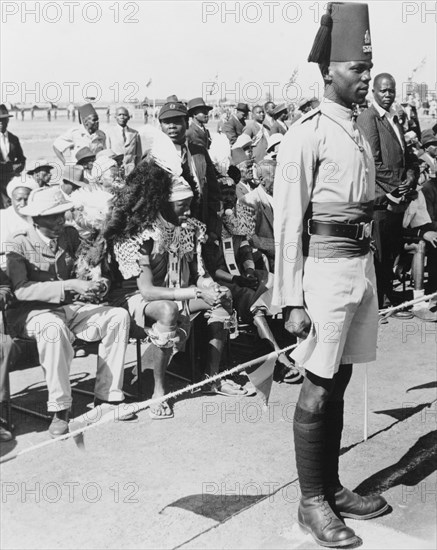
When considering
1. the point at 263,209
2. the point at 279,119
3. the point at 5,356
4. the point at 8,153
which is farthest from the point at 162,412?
the point at 279,119

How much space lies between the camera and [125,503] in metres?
4.50

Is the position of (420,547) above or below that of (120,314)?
below

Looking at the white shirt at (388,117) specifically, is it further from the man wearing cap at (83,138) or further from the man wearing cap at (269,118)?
the man wearing cap at (269,118)

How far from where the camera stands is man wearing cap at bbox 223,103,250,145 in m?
15.3

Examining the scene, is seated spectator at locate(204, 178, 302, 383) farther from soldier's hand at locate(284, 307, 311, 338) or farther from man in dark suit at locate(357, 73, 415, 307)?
soldier's hand at locate(284, 307, 311, 338)

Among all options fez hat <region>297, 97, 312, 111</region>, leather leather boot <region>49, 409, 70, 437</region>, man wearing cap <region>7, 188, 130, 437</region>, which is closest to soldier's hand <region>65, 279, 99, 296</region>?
man wearing cap <region>7, 188, 130, 437</region>

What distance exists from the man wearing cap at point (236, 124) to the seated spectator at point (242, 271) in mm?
7833

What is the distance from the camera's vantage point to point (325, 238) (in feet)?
13.3

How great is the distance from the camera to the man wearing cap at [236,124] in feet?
50.2

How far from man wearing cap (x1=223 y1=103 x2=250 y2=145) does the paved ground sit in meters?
9.38

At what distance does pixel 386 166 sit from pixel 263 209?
5.39 feet

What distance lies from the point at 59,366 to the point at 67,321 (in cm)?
42

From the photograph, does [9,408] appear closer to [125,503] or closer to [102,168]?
[125,503]

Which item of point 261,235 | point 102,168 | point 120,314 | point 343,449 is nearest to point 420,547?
point 343,449
